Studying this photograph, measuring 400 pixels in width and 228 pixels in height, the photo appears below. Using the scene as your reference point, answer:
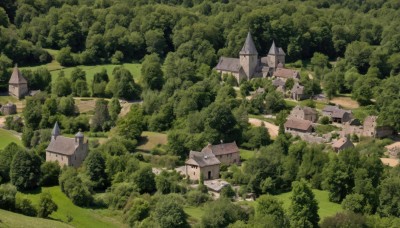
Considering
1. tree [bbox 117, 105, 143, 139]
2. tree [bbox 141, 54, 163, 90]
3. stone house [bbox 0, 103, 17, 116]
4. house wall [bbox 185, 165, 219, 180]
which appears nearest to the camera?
house wall [bbox 185, 165, 219, 180]

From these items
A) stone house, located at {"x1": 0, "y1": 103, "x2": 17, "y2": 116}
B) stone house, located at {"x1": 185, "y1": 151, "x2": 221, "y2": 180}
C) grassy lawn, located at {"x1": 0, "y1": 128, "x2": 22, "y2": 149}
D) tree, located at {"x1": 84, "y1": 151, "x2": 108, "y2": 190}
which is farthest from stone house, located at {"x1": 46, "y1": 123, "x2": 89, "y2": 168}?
stone house, located at {"x1": 0, "y1": 103, "x2": 17, "y2": 116}

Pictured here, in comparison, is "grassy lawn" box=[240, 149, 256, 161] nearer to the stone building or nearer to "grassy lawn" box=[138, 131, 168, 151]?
"grassy lawn" box=[138, 131, 168, 151]

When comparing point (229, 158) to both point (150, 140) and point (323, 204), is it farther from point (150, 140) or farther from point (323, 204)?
point (323, 204)

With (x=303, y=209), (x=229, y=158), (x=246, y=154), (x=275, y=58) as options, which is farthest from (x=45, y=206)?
(x=275, y=58)

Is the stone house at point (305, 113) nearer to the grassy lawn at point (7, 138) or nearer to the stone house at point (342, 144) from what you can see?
the stone house at point (342, 144)

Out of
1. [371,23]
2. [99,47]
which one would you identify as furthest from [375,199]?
[371,23]

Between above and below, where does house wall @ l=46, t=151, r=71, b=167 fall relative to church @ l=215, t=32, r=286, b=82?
below

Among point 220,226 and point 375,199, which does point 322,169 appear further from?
point 220,226
